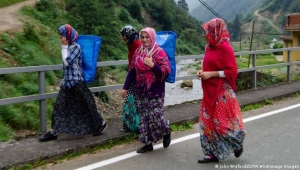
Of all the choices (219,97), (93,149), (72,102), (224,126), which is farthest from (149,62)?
(93,149)

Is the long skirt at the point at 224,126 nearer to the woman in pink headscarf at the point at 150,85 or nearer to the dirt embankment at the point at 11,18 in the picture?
the woman in pink headscarf at the point at 150,85

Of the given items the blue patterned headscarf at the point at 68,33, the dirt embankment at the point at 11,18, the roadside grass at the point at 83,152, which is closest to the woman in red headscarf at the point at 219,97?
the roadside grass at the point at 83,152

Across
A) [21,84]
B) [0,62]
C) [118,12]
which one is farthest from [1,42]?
[118,12]

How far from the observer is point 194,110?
24.0ft

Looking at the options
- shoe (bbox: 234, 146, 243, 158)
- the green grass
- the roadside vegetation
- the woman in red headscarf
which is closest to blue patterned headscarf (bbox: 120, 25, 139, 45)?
the woman in red headscarf

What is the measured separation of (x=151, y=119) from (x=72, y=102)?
3.75ft

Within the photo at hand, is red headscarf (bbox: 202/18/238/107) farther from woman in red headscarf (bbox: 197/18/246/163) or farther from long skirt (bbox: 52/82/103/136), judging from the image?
long skirt (bbox: 52/82/103/136)

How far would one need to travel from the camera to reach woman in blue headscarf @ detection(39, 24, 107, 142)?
5168mm

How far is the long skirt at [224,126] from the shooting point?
177 inches

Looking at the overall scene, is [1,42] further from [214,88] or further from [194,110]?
[214,88]

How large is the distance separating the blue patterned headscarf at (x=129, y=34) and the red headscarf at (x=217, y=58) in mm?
1212

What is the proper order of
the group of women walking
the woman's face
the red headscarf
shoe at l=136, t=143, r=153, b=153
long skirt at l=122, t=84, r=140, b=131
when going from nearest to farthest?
1. the red headscarf
2. the group of women walking
3. the woman's face
4. shoe at l=136, t=143, r=153, b=153
5. long skirt at l=122, t=84, r=140, b=131

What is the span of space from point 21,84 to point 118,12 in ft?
143

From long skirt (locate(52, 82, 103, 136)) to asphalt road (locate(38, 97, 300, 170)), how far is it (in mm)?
514
